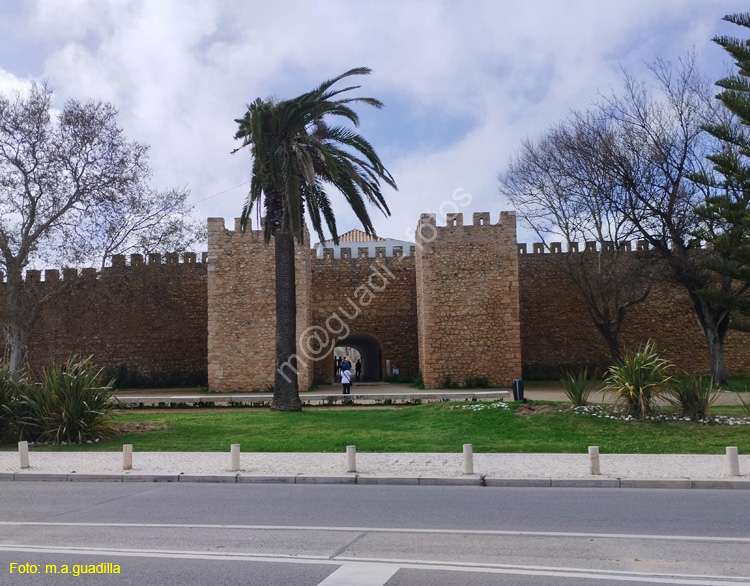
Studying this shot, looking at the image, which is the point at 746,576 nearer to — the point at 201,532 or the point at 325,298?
the point at 201,532

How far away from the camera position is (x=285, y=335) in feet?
54.6

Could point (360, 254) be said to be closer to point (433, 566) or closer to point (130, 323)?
point (130, 323)

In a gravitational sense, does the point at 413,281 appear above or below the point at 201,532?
above

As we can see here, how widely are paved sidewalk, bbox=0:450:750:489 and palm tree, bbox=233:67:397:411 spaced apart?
572cm

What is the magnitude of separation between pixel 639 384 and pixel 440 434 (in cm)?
387

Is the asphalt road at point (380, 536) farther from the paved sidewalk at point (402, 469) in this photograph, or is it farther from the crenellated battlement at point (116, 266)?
the crenellated battlement at point (116, 266)

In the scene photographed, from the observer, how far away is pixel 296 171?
15727 mm

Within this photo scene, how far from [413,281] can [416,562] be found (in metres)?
23.9

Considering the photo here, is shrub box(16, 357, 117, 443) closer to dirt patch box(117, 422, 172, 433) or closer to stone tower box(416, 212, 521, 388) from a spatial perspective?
dirt patch box(117, 422, 172, 433)

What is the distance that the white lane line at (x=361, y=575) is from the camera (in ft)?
14.8

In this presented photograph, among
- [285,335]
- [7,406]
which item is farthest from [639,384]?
[7,406]

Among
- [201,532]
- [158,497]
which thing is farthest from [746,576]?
[158,497]

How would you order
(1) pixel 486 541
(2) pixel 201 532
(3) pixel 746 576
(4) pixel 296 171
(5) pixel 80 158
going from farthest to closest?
(5) pixel 80 158, (4) pixel 296 171, (2) pixel 201 532, (1) pixel 486 541, (3) pixel 746 576

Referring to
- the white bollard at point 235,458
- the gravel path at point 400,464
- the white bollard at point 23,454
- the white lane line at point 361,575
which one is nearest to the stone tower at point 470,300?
the gravel path at point 400,464
